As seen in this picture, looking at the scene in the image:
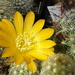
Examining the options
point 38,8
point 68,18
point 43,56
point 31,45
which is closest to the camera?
point 43,56

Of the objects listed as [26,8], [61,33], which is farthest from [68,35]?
[26,8]

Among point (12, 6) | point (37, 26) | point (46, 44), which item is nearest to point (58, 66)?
point (46, 44)

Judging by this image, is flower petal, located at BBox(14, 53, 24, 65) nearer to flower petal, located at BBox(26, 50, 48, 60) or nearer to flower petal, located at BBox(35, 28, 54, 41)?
flower petal, located at BBox(26, 50, 48, 60)

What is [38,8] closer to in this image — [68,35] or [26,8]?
[26,8]

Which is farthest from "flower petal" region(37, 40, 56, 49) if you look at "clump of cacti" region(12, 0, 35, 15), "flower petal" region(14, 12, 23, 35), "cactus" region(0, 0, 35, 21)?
"clump of cacti" region(12, 0, 35, 15)

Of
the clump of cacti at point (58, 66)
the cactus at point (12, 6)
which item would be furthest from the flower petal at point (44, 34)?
the cactus at point (12, 6)

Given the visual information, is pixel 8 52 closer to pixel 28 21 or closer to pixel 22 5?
pixel 28 21

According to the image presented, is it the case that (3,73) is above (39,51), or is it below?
below
